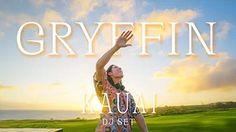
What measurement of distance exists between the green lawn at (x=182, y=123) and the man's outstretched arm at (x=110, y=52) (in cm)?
330

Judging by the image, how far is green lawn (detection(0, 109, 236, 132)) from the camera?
6875mm

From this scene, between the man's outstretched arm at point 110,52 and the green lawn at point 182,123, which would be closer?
the man's outstretched arm at point 110,52

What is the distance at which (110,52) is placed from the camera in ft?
11.1

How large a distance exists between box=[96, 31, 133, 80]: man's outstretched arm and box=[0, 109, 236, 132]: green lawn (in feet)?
10.8

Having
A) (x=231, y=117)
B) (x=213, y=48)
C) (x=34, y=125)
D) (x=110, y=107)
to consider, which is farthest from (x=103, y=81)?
(x=231, y=117)

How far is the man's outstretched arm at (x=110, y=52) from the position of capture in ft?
11.1

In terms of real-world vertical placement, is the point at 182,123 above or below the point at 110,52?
below

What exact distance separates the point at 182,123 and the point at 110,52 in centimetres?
433

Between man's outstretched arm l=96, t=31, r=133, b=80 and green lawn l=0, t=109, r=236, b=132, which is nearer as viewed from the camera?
man's outstretched arm l=96, t=31, r=133, b=80

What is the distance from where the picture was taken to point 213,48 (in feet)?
20.0

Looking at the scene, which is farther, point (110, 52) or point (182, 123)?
point (182, 123)

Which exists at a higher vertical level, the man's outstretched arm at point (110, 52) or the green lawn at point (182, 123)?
the man's outstretched arm at point (110, 52)

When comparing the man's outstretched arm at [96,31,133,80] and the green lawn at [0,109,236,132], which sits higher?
the man's outstretched arm at [96,31,133,80]

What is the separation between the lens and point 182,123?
750 cm
